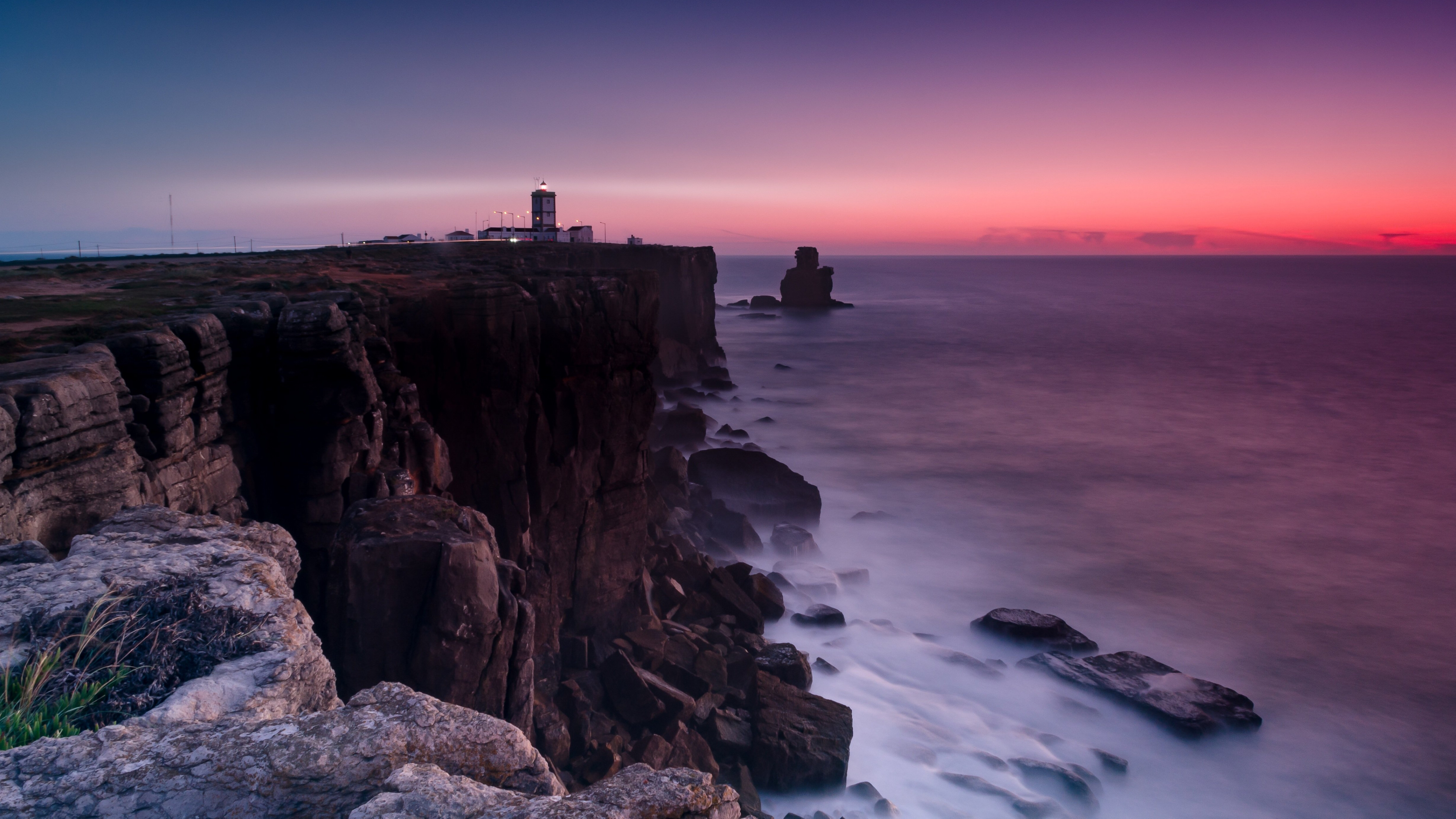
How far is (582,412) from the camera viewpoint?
2092 cm

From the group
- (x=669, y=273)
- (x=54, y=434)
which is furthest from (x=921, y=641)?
(x=669, y=273)

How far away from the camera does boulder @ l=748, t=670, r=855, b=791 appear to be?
16328 mm

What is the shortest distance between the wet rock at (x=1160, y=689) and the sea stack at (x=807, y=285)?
320ft

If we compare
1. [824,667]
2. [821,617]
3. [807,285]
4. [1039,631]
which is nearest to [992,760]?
[824,667]

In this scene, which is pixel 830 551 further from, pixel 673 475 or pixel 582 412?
pixel 582 412

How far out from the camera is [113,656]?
4.88 meters

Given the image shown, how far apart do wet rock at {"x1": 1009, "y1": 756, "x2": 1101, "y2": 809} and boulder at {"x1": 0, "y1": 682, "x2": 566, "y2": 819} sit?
1711cm

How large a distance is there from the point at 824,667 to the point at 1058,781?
6271 millimetres

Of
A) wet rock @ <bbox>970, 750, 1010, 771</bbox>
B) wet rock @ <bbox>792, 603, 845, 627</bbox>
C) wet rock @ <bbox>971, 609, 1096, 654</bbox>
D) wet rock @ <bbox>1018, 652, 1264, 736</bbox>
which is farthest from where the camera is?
wet rock @ <bbox>792, 603, 845, 627</bbox>

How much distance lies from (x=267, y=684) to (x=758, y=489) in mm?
28210

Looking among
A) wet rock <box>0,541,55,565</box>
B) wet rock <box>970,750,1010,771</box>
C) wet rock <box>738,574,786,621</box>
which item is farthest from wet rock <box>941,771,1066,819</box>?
wet rock <box>0,541,55,565</box>

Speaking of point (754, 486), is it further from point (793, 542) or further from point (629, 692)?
point (629, 692)

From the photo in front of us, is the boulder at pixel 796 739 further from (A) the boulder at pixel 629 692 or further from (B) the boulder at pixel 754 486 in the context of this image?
A: (B) the boulder at pixel 754 486

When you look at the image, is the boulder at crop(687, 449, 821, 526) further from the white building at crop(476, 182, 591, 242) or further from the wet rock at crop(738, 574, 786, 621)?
the white building at crop(476, 182, 591, 242)
